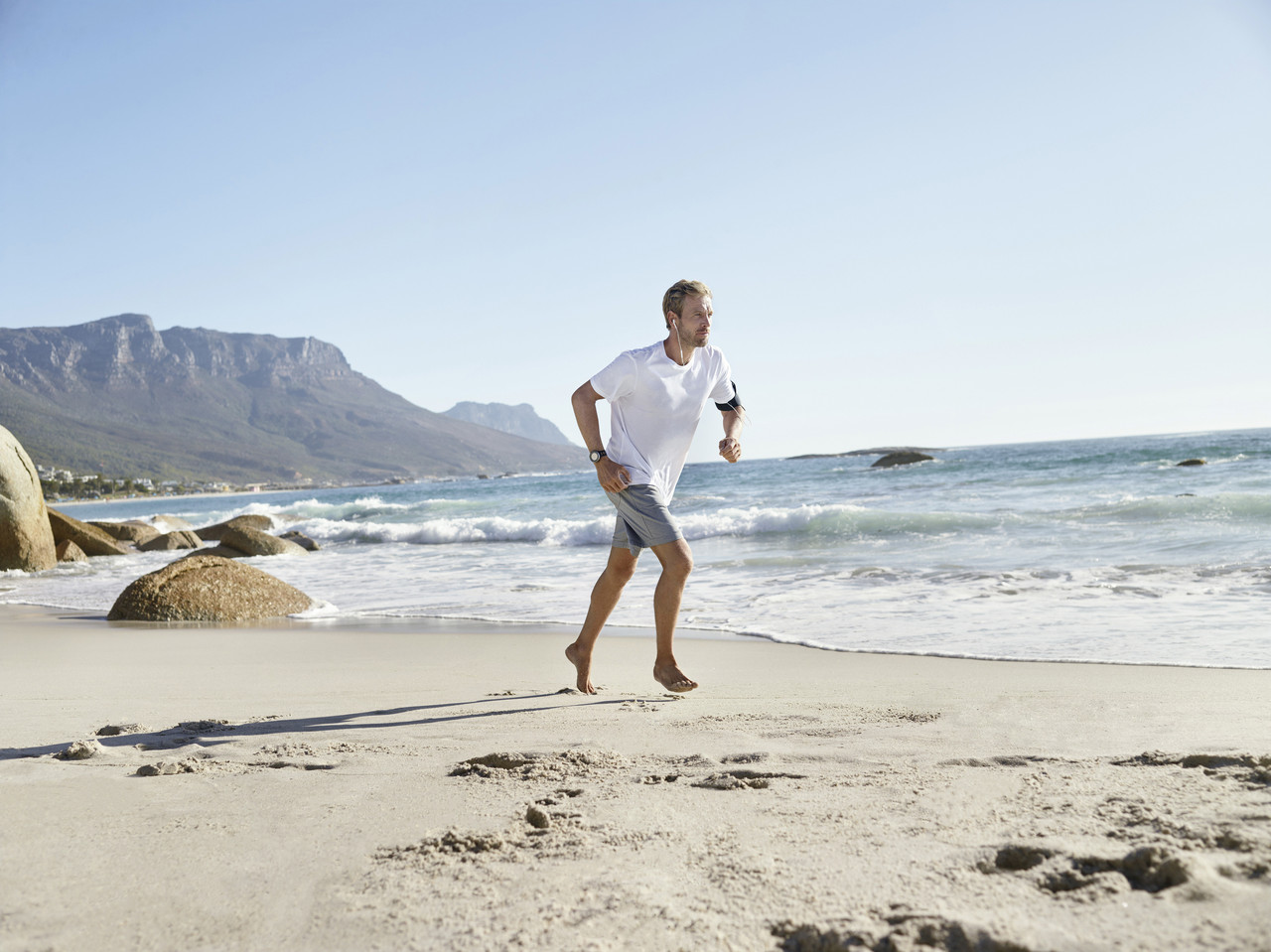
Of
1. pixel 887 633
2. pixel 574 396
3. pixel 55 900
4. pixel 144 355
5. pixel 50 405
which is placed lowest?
pixel 887 633

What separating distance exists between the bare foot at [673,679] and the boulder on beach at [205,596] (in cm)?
461

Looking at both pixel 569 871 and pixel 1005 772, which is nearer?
pixel 569 871

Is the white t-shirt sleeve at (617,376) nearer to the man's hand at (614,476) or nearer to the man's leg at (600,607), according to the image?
the man's hand at (614,476)

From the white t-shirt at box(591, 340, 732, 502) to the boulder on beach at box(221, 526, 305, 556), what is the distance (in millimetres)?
12974

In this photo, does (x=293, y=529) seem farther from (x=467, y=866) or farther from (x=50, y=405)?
(x=50, y=405)

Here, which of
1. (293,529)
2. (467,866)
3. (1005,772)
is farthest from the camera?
(293,529)

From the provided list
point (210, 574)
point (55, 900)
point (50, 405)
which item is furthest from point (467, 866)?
point (50, 405)

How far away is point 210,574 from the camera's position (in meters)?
7.29

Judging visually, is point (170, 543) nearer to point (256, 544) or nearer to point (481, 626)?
point (256, 544)

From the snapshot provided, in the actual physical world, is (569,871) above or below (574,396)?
below

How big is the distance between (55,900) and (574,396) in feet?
8.47

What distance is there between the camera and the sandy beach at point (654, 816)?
155 cm

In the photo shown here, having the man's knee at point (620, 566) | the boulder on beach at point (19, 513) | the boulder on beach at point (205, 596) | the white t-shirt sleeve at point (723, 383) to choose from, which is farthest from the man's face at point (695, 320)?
the boulder on beach at point (19, 513)

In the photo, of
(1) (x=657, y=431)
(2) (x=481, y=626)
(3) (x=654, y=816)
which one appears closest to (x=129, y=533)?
(2) (x=481, y=626)
